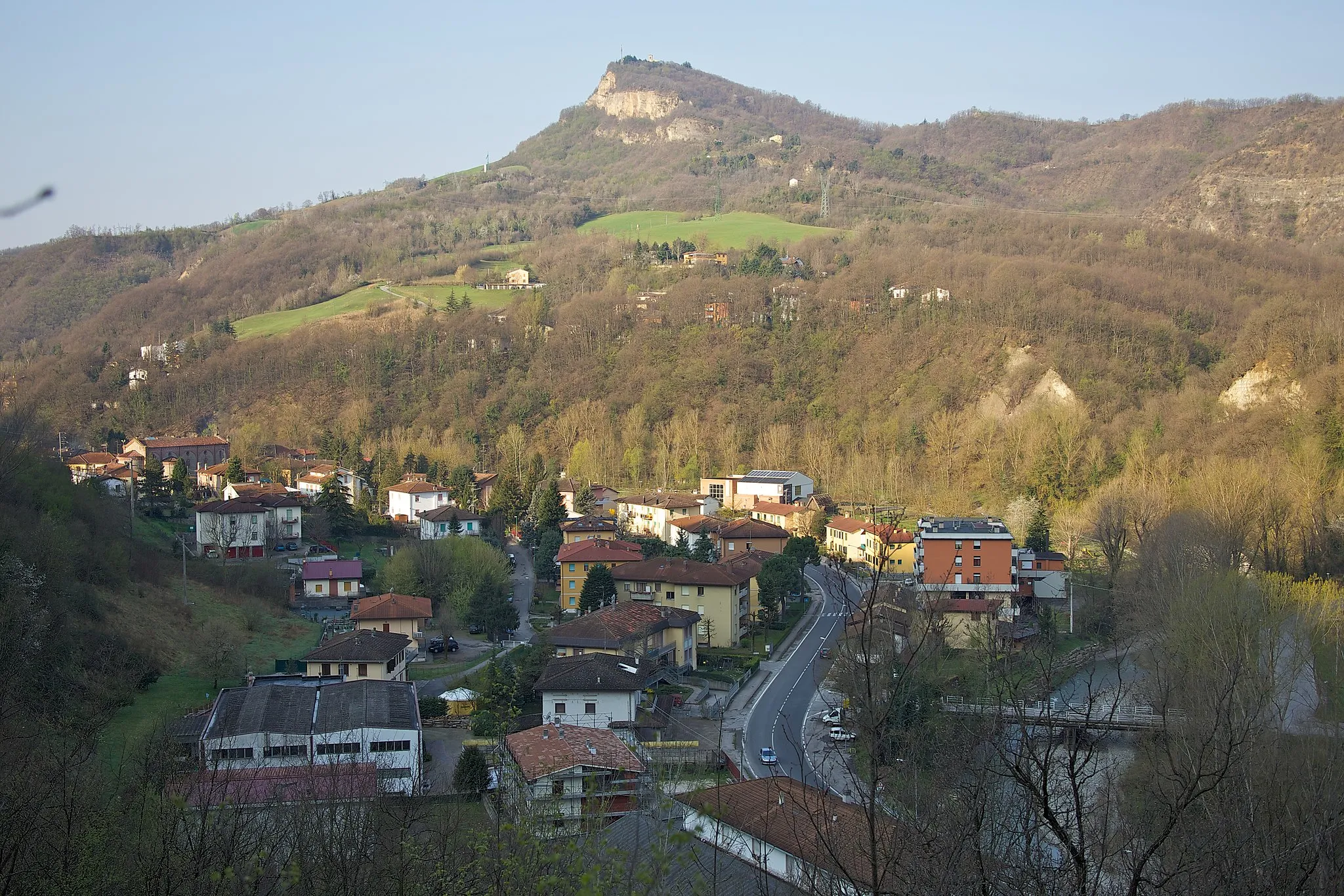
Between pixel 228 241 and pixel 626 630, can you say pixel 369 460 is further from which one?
pixel 228 241

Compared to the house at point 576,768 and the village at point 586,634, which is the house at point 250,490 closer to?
the village at point 586,634

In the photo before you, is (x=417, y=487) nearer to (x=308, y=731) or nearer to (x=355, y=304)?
(x=308, y=731)

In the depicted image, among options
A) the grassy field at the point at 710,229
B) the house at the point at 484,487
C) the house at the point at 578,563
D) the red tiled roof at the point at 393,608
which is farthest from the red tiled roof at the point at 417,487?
the grassy field at the point at 710,229

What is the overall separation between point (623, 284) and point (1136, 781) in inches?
1702

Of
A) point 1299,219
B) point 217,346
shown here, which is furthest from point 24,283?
point 1299,219

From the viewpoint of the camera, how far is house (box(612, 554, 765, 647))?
19688 millimetres

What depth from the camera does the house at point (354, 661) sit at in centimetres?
1606

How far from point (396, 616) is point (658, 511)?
12499 millimetres

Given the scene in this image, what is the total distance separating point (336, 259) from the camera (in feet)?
213

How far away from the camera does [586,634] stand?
16.7 metres

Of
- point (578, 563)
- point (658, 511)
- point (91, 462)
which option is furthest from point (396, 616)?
point (91, 462)

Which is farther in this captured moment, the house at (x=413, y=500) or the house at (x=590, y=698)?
the house at (x=413, y=500)

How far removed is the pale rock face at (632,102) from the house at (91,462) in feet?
249

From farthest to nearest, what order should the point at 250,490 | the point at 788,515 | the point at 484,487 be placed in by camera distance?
the point at 484,487 < the point at 788,515 < the point at 250,490
